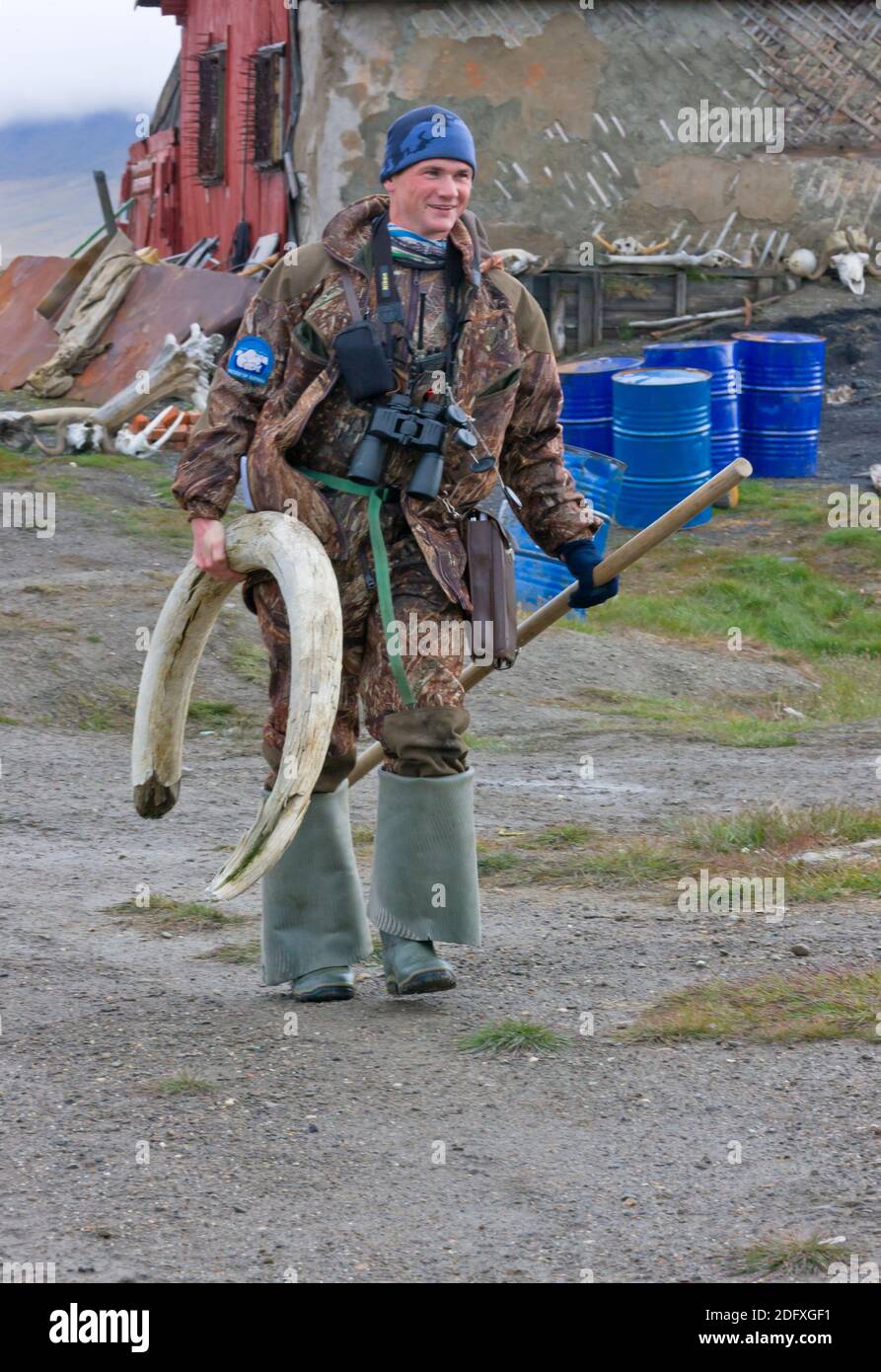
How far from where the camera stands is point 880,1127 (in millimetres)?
3521

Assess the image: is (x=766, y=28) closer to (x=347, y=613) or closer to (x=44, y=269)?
(x=44, y=269)

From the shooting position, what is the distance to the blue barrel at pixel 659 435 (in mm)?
13094

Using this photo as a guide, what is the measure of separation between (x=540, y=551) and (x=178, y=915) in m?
5.98

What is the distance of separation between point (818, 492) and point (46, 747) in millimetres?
8349

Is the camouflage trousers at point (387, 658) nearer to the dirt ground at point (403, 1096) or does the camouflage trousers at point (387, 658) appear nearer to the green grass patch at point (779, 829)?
the dirt ground at point (403, 1096)

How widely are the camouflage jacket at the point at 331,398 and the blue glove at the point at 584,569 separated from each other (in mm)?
390

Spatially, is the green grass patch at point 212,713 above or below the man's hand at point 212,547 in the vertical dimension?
below

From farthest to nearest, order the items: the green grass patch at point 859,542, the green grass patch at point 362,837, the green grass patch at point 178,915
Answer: the green grass patch at point 859,542, the green grass patch at point 362,837, the green grass patch at point 178,915

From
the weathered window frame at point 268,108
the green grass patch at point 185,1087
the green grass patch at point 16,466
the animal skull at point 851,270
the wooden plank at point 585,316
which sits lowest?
the green grass patch at point 185,1087

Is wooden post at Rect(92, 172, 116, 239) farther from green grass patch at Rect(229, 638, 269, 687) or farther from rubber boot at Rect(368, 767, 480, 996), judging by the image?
rubber boot at Rect(368, 767, 480, 996)

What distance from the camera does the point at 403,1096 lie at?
148 inches

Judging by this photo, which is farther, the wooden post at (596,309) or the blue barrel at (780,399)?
the wooden post at (596,309)

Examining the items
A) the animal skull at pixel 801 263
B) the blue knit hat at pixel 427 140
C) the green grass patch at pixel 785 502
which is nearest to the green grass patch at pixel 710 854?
the blue knit hat at pixel 427 140

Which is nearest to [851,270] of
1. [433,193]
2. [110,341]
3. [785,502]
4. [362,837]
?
[785,502]
